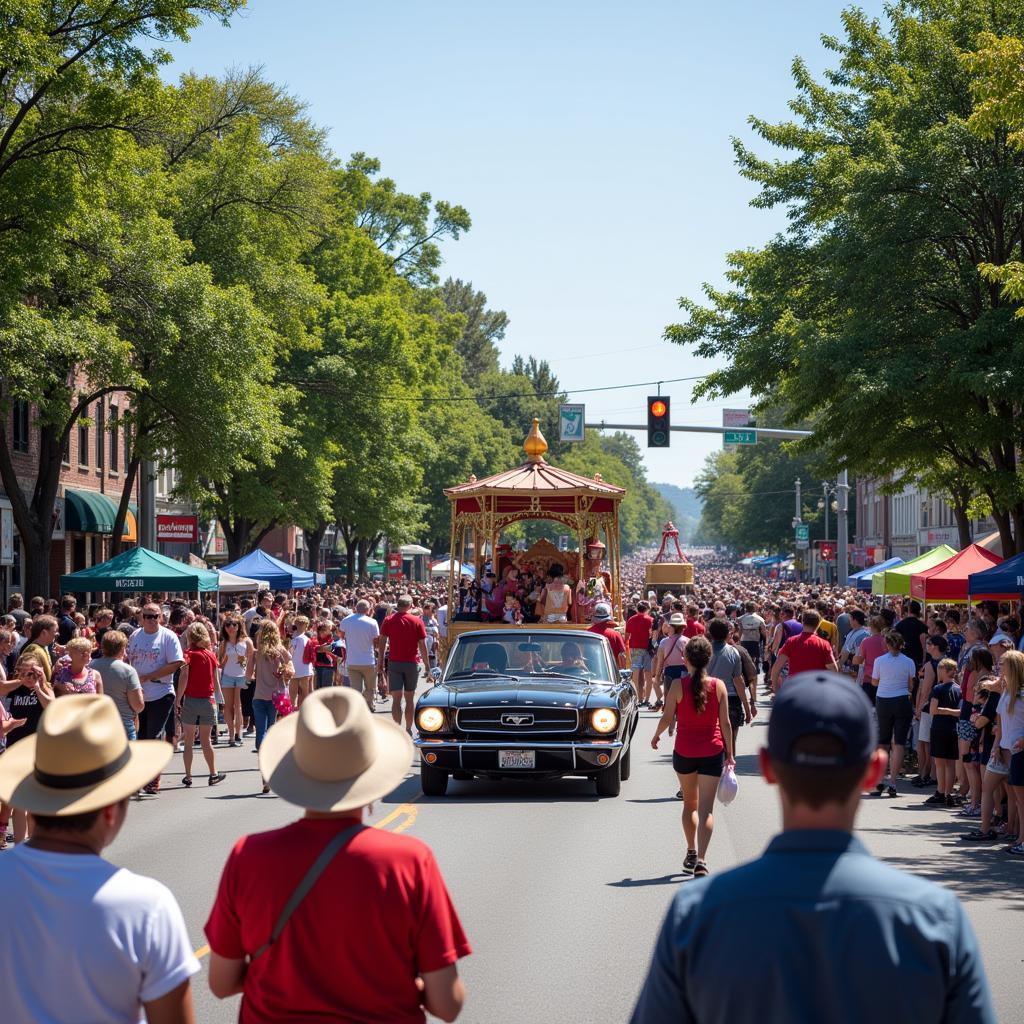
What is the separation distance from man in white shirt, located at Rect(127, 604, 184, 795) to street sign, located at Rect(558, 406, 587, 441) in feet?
77.8

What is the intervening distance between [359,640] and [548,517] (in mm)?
4780

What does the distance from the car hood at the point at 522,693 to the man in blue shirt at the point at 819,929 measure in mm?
12240

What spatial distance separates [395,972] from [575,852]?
867 centimetres

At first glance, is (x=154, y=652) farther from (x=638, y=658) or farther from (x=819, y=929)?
(x=819, y=929)

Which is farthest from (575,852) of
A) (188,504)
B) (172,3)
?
(188,504)

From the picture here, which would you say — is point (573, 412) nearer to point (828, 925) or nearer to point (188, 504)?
point (188, 504)

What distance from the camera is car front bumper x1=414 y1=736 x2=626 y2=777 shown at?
1526cm

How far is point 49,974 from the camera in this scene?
145 inches

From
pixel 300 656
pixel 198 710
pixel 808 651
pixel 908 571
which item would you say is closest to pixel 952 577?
pixel 908 571

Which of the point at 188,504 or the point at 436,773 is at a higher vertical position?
the point at 188,504

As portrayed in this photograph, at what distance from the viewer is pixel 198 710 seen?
667 inches

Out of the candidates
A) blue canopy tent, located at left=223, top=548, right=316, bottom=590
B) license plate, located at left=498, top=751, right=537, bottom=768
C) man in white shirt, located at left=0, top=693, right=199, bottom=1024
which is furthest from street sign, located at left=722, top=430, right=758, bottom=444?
man in white shirt, located at left=0, top=693, right=199, bottom=1024

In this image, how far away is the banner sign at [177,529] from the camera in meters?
36.2

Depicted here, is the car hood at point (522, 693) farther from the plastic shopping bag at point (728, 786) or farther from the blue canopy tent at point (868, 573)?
the blue canopy tent at point (868, 573)
